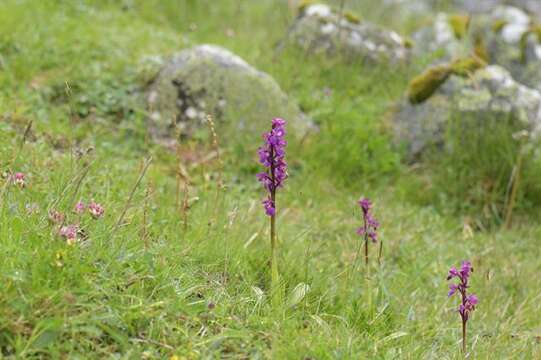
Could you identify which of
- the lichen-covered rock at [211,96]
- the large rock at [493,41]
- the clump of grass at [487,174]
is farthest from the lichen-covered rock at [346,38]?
the clump of grass at [487,174]

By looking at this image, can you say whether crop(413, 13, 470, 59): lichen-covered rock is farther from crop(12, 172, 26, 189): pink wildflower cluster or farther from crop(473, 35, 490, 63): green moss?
crop(12, 172, 26, 189): pink wildflower cluster

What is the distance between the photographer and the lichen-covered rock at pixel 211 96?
212 inches

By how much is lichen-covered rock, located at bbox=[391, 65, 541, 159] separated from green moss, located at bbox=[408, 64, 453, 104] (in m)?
0.03

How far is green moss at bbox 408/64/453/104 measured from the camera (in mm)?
6125

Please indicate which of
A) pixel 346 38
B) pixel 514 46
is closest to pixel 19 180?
pixel 346 38

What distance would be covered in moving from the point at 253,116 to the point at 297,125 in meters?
0.41

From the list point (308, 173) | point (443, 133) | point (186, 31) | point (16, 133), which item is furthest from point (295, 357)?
point (186, 31)

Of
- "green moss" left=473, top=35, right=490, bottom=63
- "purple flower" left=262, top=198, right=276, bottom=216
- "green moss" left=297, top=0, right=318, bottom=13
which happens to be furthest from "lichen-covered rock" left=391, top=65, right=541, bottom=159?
"purple flower" left=262, top=198, right=276, bottom=216

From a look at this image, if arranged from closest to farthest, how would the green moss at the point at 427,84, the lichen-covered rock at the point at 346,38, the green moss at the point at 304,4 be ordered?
the green moss at the point at 427,84 → the lichen-covered rock at the point at 346,38 → the green moss at the point at 304,4

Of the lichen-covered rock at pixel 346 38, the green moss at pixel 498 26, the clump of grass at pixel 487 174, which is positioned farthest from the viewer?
the green moss at pixel 498 26

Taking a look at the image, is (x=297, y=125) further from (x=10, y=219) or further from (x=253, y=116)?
(x=10, y=219)

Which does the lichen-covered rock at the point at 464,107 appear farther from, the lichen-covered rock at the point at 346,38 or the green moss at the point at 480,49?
the green moss at the point at 480,49

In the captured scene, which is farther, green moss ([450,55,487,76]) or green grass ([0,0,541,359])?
green moss ([450,55,487,76])

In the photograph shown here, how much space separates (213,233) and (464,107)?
3.11 m
